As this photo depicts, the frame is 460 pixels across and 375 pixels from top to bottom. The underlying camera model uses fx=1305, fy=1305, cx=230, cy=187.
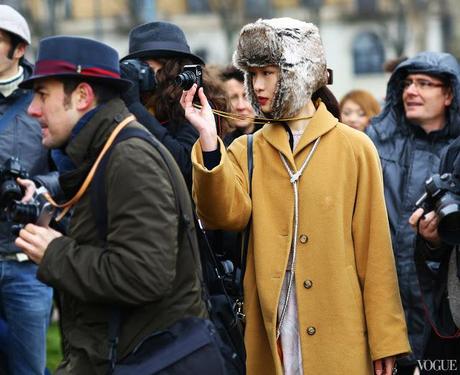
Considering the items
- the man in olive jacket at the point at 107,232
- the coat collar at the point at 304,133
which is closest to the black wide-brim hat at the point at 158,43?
the coat collar at the point at 304,133

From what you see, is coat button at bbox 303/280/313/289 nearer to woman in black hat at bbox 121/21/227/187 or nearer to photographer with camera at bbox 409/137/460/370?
photographer with camera at bbox 409/137/460/370

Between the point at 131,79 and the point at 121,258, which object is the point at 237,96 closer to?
the point at 131,79

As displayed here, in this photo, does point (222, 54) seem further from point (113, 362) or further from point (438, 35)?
point (113, 362)

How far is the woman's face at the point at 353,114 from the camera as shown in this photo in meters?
9.66

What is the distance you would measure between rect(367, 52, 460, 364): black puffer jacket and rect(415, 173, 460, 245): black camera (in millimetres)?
1504

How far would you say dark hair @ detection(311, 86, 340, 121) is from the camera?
5871 millimetres

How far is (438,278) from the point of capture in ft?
18.3

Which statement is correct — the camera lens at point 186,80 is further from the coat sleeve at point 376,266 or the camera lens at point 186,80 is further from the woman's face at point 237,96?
the woman's face at point 237,96

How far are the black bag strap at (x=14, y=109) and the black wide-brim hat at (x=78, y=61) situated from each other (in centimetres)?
206

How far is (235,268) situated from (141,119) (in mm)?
827

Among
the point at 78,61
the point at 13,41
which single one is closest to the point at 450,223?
the point at 78,61

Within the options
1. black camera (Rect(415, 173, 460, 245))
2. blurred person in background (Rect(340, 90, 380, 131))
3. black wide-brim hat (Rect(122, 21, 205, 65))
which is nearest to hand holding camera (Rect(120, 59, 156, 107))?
black wide-brim hat (Rect(122, 21, 205, 65))

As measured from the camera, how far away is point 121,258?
4375mm

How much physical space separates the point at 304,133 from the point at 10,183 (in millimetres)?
1394
